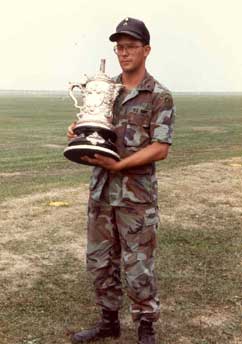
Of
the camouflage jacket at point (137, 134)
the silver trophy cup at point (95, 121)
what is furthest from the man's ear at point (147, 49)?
the silver trophy cup at point (95, 121)

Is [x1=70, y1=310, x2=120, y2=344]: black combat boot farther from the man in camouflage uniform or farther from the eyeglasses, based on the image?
the eyeglasses

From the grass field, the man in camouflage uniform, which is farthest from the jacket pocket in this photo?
the grass field

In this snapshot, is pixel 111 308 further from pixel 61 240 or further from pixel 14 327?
pixel 61 240

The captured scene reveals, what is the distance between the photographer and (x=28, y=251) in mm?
7477

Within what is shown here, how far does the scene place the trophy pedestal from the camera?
397cm

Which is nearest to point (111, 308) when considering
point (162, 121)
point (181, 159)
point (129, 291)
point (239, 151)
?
point (129, 291)

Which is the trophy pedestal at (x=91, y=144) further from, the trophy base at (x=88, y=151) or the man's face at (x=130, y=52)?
the man's face at (x=130, y=52)

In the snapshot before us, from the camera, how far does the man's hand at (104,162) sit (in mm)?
4016

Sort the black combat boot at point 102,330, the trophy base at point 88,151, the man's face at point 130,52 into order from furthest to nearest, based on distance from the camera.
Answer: the black combat boot at point 102,330
the man's face at point 130,52
the trophy base at point 88,151

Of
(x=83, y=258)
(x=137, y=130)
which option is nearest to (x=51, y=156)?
(x=83, y=258)

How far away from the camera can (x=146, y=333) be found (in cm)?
458

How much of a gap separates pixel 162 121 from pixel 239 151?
1600cm

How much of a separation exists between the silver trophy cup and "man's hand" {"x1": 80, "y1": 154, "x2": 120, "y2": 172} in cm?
3

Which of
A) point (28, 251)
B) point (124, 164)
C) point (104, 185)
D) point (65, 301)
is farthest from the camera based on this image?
point (28, 251)
